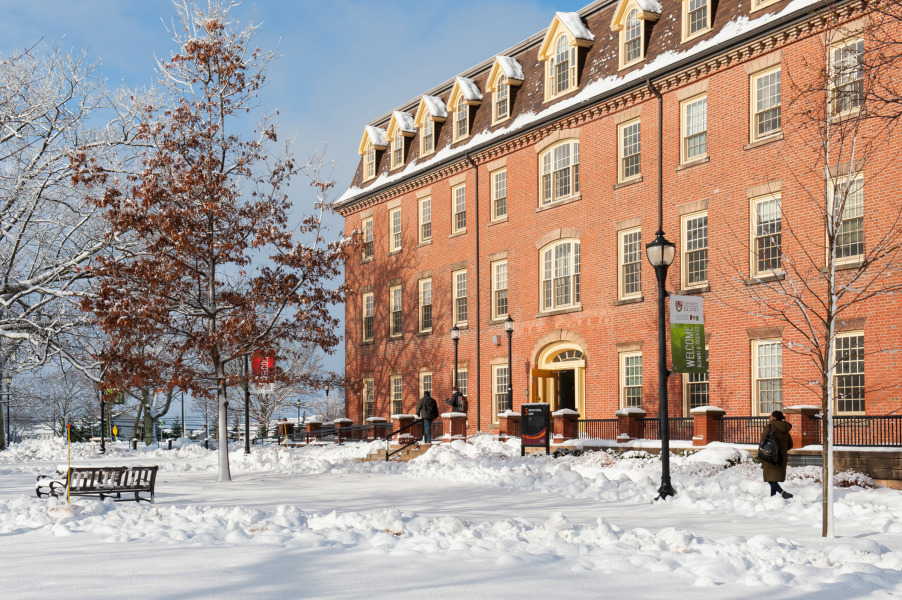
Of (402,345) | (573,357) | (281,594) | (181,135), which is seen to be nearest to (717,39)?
(573,357)

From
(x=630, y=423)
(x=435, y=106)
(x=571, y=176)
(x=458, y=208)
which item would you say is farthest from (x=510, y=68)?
(x=630, y=423)

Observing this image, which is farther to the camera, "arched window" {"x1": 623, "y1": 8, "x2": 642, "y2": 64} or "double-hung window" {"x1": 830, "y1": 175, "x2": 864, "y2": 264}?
"arched window" {"x1": 623, "y1": 8, "x2": 642, "y2": 64}

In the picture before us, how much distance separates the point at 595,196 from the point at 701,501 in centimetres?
1534

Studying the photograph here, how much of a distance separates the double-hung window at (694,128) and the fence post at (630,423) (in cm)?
735

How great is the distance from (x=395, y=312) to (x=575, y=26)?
48.4 ft

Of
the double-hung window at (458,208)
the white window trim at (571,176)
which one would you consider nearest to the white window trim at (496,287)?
the double-hung window at (458,208)

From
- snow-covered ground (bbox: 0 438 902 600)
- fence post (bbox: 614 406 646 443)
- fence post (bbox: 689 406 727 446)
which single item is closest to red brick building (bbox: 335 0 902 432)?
fence post (bbox: 614 406 646 443)

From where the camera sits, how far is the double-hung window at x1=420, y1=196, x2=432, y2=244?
3822cm

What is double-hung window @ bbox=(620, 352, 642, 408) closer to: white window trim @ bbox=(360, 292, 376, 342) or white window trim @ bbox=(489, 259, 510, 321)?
white window trim @ bbox=(489, 259, 510, 321)

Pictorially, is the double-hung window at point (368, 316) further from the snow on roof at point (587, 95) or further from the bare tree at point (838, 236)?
the bare tree at point (838, 236)

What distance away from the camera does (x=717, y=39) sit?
2566 centimetres

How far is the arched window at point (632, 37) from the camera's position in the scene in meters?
28.8

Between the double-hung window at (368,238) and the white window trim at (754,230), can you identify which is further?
the double-hung window at (368,238)

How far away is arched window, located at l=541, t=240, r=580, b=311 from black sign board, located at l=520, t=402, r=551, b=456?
5512mm
